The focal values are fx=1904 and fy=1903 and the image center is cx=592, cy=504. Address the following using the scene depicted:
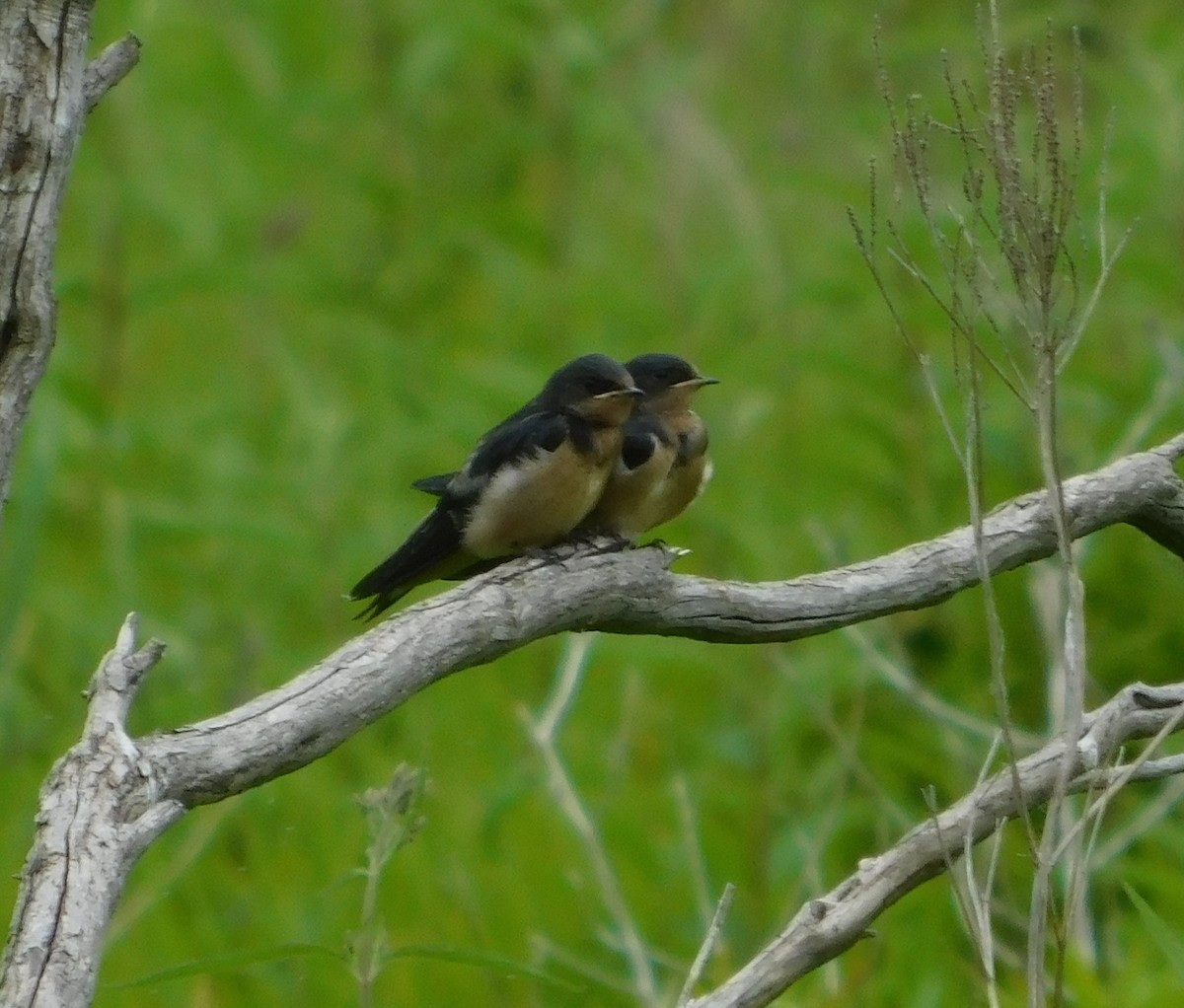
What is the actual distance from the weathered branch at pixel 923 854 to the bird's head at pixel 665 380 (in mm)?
1935

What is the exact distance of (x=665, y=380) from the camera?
4.69 metres

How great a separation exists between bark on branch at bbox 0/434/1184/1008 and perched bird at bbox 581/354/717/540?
1037 mm

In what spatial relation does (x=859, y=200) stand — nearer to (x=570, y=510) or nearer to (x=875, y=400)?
(x=875, y=400)

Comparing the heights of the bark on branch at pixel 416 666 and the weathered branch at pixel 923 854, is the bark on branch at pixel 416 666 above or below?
above

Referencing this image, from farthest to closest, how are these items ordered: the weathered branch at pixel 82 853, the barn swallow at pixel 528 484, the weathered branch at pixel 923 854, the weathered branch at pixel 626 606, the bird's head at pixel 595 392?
1. the bird's head at pixel 595 392
2. the barn swallow at pixel 528 484
3. the weathered branch at pixel 923 854
4. the weathered branch at pixel 626 606
5. the weathered branch at pixel 82 853

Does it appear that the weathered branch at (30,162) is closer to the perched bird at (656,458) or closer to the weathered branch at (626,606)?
the weathered branch at (626,606)

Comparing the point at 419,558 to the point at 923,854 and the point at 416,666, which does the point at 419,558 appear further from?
the point at 923,854

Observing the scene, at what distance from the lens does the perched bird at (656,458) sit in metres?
4.18

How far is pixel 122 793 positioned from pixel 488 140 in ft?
17.7

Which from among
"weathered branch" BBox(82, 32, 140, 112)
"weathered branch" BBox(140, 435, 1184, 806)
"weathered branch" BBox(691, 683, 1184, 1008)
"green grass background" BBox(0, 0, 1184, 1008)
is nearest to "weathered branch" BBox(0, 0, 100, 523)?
"weathered branch" BBox(82, 32, 140, 112)

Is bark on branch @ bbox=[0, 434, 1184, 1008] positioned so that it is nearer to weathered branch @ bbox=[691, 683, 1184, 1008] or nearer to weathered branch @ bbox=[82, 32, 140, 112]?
weathered branch @ bbox=[691, 683, 1184, 1008]

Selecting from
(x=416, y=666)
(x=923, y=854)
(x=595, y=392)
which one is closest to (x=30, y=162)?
(x=416, y=666)

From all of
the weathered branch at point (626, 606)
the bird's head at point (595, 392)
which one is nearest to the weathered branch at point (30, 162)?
the weathered branch at point (626, 606)

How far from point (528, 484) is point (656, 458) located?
37 cm
